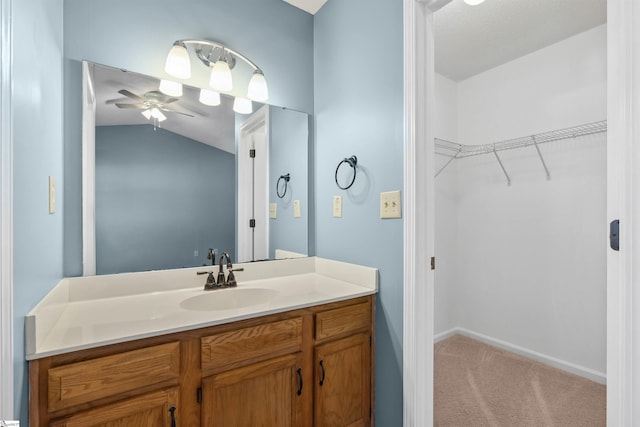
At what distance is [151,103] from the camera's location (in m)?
1.48

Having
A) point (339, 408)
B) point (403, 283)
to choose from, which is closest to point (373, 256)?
point (403, 283)

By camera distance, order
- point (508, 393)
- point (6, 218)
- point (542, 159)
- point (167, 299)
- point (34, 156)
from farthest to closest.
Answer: point (542, 159), point (508, 393), point (167, 299), point (34, 156), point (6, 218)

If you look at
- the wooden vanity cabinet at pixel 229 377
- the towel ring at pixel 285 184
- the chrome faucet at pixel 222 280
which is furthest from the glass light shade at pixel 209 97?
the wooden vanity cabinet at pixel 229 377

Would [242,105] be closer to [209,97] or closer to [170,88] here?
[209,97]

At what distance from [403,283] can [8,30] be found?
4.89 feet

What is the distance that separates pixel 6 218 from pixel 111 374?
0.52 m

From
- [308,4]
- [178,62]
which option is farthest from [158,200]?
[308,4]

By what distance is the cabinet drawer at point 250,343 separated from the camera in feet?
3.50

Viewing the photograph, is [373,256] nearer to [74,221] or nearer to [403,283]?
[403,283]

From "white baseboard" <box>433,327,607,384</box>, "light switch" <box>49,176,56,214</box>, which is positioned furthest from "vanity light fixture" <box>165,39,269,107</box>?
"white baseboard" <box>433,327,607,384</box>

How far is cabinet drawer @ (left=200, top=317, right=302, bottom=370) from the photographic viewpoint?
107 cm

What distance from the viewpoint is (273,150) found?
1.88m

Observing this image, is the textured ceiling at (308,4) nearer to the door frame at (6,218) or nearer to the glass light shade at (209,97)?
the glass light shade at (209,97)

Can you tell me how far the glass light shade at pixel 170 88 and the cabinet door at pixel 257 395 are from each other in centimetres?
130
